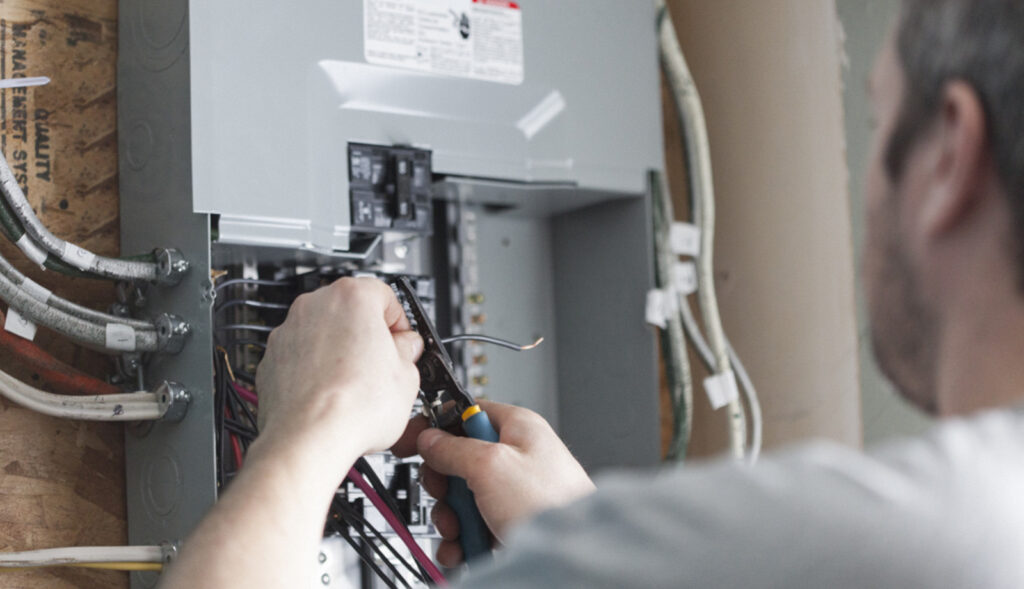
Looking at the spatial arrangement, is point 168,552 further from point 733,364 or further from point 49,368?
point 733,364

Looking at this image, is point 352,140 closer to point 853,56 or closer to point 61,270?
point 61,270

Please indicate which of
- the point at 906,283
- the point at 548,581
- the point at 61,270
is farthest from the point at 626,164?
the point at 548,581

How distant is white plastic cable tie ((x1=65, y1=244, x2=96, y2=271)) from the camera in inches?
45.7

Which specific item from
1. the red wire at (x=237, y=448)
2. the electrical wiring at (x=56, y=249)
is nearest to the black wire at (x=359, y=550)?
the red wire at (x=237, y=448)

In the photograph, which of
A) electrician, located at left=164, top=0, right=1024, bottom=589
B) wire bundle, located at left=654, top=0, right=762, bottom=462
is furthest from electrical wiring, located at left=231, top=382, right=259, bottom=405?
wire bundle, located at left=654, top=0, right=762, bottom=462

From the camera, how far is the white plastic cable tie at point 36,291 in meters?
1.16

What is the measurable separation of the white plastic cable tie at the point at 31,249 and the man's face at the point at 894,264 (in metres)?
0.94

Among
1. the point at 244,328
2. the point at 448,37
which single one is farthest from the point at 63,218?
the point at 448,37

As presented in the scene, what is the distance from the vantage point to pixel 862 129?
157cm

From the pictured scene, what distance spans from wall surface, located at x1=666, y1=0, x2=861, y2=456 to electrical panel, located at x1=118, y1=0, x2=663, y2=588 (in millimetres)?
218

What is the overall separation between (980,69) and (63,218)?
1.17m

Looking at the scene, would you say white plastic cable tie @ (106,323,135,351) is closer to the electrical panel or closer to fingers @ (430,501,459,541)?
the electrical panel

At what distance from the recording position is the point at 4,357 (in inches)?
50.2

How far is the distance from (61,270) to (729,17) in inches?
43.9
